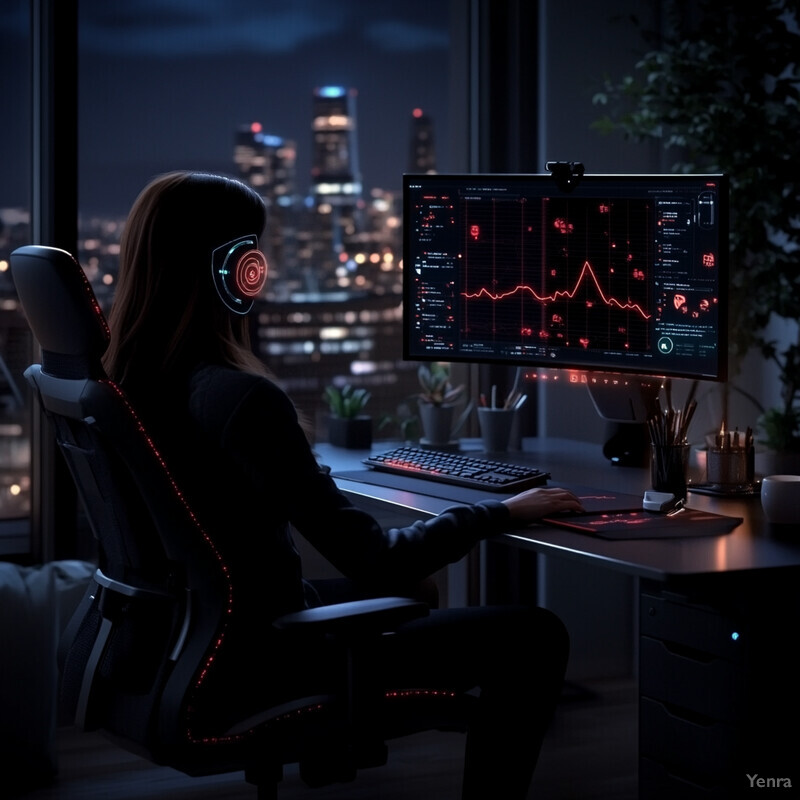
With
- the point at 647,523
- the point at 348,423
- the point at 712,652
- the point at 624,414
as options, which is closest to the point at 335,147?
the point at 348,423

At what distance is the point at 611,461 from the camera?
9.11ft

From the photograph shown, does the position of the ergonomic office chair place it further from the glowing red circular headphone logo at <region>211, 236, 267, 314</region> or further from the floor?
the floor

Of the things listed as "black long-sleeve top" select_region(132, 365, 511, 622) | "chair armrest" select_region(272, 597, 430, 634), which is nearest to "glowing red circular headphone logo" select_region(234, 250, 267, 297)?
"black long-sleeve top" select_region(132, 365, 511, 622)

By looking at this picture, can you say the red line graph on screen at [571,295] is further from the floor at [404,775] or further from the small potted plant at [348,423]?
the floor at [404,775]

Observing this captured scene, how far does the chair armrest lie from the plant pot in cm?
Answer: 120

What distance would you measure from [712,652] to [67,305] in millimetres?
1072

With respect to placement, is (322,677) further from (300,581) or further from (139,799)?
(139,799)

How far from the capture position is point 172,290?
1890 mm

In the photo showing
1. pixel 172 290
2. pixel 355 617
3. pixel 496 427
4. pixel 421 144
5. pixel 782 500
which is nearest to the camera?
pixel 355 617

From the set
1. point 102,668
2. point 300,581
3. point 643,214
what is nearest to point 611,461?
point 643,214

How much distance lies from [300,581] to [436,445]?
1124 millimetres

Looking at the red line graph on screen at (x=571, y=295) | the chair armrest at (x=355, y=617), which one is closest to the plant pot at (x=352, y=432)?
the red line graph on screen at (x=571, y=295)

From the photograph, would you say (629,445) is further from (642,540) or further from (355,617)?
(355,617)

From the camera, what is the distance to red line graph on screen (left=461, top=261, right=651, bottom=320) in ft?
8.52
